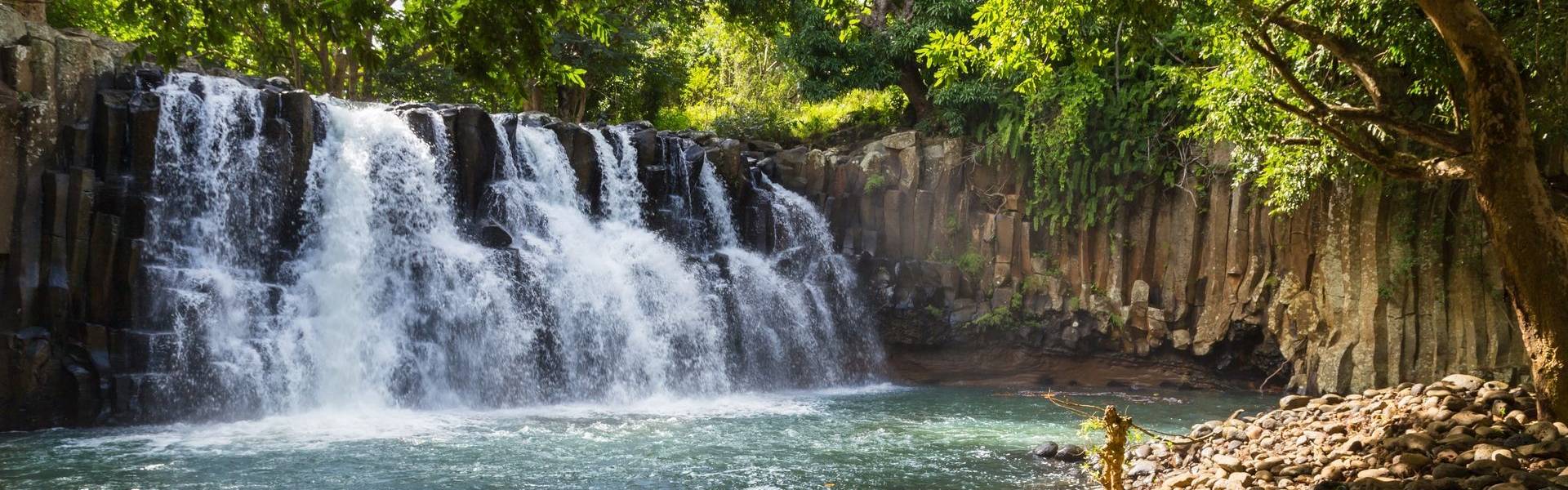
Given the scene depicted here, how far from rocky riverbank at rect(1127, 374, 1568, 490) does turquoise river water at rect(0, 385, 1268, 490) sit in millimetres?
1160

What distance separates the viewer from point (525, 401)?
1508cm

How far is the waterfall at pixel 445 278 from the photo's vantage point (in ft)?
44.5

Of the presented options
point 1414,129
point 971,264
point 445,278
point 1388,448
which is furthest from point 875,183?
point 1388,448

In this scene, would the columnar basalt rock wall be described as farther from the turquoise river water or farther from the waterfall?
the turquoise river water

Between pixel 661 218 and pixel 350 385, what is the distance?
21.5 feet

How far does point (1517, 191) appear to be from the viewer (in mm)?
7297

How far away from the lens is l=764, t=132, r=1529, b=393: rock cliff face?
15.6 meters

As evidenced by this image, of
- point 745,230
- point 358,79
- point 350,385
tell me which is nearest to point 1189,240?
point 745,230

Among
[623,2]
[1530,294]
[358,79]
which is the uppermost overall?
[358,79]

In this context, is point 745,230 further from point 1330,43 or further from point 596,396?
point 1330,43

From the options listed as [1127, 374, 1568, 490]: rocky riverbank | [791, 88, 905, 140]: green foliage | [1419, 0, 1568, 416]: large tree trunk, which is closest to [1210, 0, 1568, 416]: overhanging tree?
[1419, 0, 1568, 416]: large tree trunk

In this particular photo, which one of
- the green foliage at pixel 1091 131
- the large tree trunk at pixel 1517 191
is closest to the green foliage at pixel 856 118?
the green foliage at pixel 1091 131

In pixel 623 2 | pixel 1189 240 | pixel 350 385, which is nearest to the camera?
pixel 623 2

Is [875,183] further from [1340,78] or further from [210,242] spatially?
[210,242]
